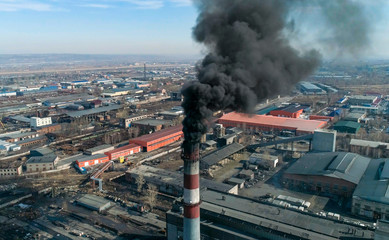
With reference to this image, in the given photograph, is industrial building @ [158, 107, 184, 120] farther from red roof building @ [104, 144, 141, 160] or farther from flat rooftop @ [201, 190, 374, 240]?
flat rooftop @ [201, 190, 374, 240]

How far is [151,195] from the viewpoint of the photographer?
2000 centimetres

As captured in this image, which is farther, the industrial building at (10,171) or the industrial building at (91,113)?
the industrial building at (91,113)

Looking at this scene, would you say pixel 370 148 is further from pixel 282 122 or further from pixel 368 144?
pixel 282 122

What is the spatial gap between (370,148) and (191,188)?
22.5 m

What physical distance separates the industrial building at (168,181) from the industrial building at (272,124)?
587 inches

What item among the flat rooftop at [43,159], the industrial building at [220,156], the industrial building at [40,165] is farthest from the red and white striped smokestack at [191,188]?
the flat rooftop at [43,159]

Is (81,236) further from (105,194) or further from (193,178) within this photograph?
(193,178)

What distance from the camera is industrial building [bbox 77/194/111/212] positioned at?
62.9 ft

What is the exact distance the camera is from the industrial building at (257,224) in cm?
1310

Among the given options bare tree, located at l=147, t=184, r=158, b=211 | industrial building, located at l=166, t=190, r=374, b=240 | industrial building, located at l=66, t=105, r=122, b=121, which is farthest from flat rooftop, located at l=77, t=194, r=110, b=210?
industrial building, located at l=66, t=105, r=122, b=121

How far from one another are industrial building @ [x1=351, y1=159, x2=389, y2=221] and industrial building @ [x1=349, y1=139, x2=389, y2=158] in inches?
312

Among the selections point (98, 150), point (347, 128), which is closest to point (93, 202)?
point (98, 150)

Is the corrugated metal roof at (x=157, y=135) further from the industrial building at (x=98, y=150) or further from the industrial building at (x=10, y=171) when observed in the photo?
the industrial building at (x=10, y=171)

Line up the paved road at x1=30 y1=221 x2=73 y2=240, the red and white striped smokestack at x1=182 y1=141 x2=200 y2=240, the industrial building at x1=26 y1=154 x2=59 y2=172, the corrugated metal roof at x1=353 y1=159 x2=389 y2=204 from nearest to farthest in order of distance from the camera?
the red and white striped smokestack at x1=182 y1=141 x2=200 y2=240 < the paved road at x1=30 y1=221 x2=73 y2=240 < the corrugated metal roof at x1=353 y1=159 x2=389 y2=204 < the industrial building at x1=26 y1=154 x2=59 y2=172
